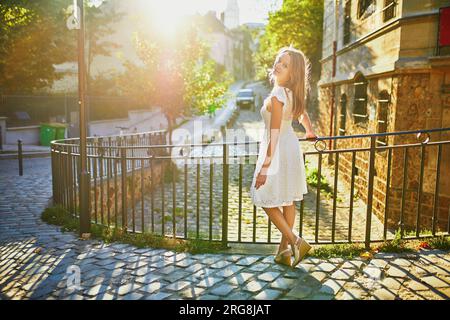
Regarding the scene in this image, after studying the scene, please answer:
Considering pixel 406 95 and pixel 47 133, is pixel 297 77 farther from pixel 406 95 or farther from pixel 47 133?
pixel 47 133

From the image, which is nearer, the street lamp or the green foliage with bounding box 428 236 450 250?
the green foliage with bounding box 428 236 450 250

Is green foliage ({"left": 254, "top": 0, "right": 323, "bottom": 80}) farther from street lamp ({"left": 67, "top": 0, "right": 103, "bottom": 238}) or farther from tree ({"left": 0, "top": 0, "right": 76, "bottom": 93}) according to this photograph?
street lamp ({"left": 67, "top": 0, "right": 103, "bottom": 238})

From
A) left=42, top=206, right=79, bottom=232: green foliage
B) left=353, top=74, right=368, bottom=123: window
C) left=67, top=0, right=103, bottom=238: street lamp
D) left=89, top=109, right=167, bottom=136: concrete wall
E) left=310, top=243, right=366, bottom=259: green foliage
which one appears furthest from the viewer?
left=89, top=109, right=167, bottom=136: concrete wall

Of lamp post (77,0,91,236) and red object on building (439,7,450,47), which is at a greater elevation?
red object on building (439,7,450,47)

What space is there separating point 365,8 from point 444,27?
4.25 meters

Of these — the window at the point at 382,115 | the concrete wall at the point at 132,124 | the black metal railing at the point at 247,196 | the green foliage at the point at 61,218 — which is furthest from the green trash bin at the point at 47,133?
the window at the point at 382,115

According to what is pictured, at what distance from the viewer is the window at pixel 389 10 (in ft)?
27.3

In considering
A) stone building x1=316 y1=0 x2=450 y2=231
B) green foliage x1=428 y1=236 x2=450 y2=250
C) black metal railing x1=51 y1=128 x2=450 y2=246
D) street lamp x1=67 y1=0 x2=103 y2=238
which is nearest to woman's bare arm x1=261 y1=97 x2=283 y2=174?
black metal railing x1=51 y1=128 x2=450 y2=246

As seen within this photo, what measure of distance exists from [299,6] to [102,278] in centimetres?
2086

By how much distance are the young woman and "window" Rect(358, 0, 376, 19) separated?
7.53 meters

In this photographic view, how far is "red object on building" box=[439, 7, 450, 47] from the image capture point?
7180 mm

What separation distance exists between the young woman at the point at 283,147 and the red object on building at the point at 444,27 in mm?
4884

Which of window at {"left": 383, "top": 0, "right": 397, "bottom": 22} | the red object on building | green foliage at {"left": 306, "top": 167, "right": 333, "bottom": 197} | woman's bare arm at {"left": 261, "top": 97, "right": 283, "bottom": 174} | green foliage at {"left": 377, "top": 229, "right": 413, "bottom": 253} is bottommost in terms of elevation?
green foliage at {"left": 306, "top": 167, "right": 333, "bottom": 197}

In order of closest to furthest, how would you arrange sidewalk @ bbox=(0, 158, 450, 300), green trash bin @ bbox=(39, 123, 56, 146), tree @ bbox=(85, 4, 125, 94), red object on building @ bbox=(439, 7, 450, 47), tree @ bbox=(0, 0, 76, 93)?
sidewalk @ bbox=(0, 158, 450, 300) < red object on building @ bbox=(439, 7, 450, 47) < tree @ bbox=(0, 0, 76, 93) < green trash bin @ bbox=(39, 123, 56, 146) < tree @ bbox=(85, 4, 125, 94)
